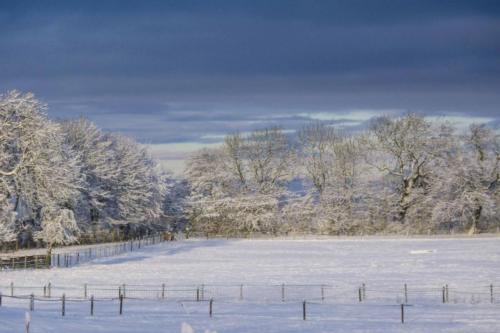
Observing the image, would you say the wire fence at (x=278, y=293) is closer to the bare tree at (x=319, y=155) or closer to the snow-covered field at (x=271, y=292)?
the snow-covered field at (x=271, y=292)

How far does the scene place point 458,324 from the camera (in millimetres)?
34781

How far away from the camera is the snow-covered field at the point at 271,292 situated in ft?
115

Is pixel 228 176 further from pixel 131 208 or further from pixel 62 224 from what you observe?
pixel 62 224

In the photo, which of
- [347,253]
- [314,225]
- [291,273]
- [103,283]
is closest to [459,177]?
[314,225]

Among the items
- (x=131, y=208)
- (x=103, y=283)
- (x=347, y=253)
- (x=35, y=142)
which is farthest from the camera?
(x=131, y=208)

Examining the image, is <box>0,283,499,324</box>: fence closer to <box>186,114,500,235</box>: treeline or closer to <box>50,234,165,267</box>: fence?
<box>50,234,165,267</box>: fence

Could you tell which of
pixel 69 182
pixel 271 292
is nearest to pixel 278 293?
pixel 271 292

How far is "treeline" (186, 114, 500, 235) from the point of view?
110 metres

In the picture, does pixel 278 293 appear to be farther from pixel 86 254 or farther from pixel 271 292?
pixel 86 254

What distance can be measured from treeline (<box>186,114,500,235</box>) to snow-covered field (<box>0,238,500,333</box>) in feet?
98.5

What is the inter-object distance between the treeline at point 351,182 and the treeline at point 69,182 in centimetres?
1028

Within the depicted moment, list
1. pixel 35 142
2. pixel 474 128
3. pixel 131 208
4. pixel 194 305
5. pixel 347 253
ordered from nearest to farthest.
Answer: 1. pixel 194 305
2. pixel 35 142
3. pixel 347 253
4. pixel 131 208
5. pixel 474 128

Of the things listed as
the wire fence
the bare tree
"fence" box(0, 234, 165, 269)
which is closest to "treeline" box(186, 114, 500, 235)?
the bare tree

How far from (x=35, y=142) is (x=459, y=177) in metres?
61.2
